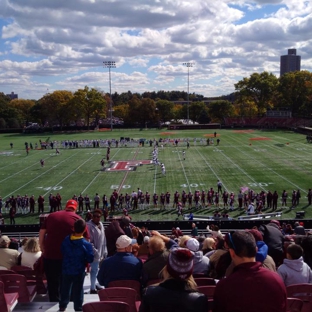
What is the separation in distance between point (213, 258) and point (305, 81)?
8358cm

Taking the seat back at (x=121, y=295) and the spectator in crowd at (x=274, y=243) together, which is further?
the spectator in crowd at (x=274, y=243)

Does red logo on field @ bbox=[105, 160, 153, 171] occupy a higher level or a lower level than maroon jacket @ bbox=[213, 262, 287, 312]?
lower

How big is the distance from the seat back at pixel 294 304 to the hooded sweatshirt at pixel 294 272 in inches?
29.6

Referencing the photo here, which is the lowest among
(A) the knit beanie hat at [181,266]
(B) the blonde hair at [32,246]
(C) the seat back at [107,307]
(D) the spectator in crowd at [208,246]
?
(D) the spectator in crowd at [208,246]

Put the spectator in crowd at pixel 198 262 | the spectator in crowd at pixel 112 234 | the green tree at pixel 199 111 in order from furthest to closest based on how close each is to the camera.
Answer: the green tree at pixel 199 111 < the spectator in crowd at pixel 112 234 < the spectator in crowd at pixel 198 262

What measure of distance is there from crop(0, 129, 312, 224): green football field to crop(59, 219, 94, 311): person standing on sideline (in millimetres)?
15713

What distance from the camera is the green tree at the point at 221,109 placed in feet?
281

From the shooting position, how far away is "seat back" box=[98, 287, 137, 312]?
15.2ft

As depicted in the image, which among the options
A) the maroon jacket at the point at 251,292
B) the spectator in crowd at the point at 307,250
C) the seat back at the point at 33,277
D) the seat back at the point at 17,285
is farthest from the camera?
the spectator in crowd at the point at 307,250

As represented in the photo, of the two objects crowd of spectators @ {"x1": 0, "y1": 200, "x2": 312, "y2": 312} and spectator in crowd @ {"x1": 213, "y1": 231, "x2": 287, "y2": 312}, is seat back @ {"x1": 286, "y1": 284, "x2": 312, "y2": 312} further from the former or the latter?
spectator in crowd @ {"x1": 213, "y1": 231, "x2": 287, "y2": 312}

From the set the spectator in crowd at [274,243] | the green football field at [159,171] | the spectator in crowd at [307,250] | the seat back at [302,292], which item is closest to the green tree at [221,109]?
the green football field at [159,171]

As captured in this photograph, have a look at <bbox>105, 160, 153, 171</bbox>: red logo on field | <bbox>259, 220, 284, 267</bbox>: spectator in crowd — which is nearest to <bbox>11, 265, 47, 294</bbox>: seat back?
<bbox>259, 220, 284, 267</bbox>: spectator in crowd

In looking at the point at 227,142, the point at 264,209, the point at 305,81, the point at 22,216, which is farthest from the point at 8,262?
the point at 305,81

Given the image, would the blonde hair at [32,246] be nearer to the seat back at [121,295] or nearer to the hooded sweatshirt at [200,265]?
the seat back at [121,295]
